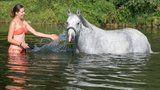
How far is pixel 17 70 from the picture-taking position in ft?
32.7

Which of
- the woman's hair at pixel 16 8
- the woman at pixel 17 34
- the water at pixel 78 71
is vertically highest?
the woman's hair at pixel 16 8

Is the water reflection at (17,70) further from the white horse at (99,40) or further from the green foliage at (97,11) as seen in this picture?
the green foliage at (97,11)

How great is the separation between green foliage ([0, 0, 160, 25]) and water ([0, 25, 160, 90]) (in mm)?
21806

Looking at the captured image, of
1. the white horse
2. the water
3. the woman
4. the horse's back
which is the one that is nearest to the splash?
the water

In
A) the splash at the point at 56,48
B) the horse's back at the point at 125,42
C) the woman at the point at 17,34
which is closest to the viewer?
the woman at the point at 17,34

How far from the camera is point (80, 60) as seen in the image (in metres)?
12.0

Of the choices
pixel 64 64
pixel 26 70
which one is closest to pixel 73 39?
pixel 64 64

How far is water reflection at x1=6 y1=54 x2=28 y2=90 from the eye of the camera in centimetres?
806

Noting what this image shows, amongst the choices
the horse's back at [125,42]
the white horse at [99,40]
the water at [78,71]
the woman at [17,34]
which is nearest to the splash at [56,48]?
the water at [78,71]

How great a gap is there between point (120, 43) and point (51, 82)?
5.56m

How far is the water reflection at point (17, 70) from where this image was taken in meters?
8.06

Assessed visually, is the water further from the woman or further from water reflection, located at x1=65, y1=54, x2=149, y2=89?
the woman

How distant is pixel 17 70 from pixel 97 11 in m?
27.7

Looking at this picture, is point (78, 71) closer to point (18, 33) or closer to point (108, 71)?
point (108, 71)
